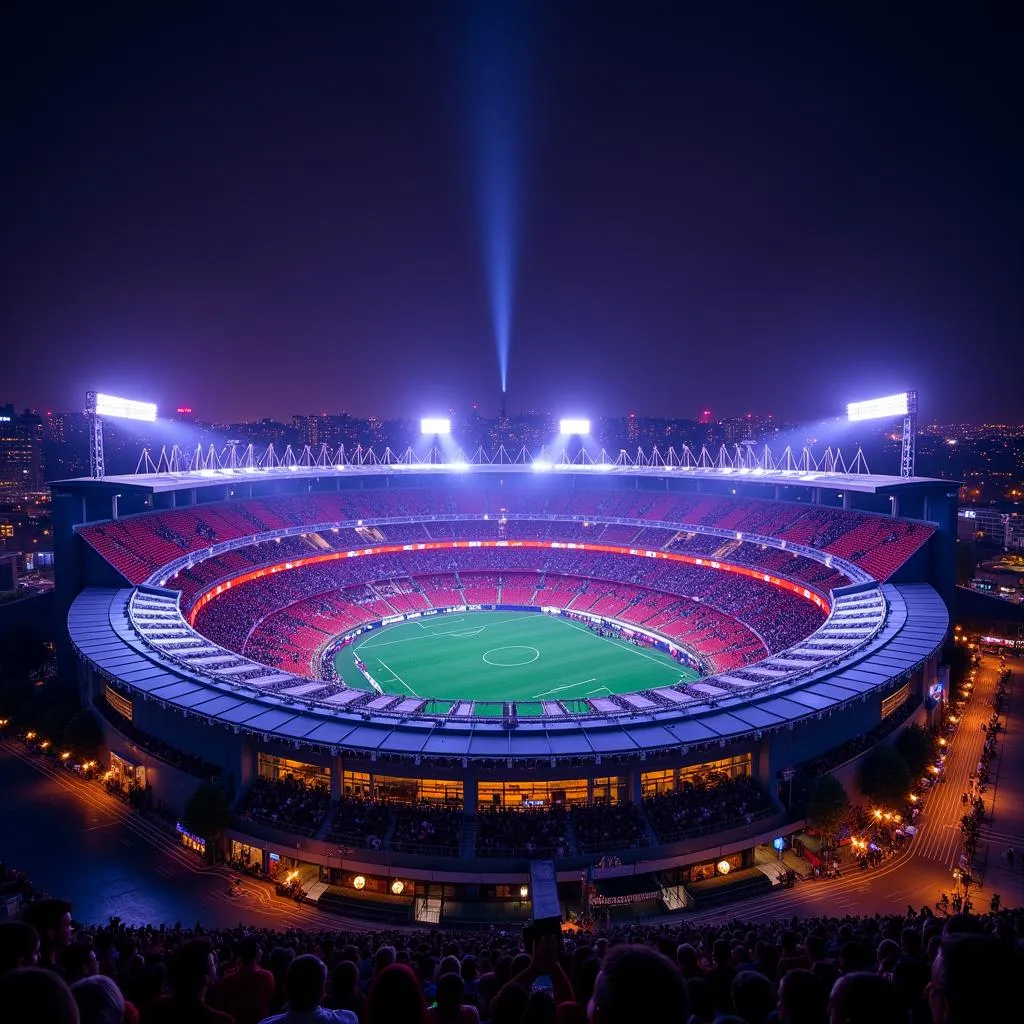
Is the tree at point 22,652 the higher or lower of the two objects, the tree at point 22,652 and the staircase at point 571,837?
the higher

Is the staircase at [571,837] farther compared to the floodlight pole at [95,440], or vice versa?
the floodlight pole at [95,440]

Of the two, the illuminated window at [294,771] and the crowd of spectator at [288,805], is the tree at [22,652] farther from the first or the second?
the crowd of spectator at [288,805]

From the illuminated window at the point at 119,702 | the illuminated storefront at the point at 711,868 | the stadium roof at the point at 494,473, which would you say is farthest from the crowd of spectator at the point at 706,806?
the stadium roof at the point at 494,473

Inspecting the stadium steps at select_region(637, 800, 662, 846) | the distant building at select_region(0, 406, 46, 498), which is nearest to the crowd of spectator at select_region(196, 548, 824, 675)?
the stadium steps at select_region(637, 800, 662, 846)

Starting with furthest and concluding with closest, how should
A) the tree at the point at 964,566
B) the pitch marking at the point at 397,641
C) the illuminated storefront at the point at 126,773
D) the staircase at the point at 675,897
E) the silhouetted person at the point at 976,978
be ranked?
the tree at the point at 964,566
the pitch marking at the point at 397,641
the illuminated storefront at the point at 126,773
the staircase at the point at 675,897
the silhouetted person at the point at 976,978

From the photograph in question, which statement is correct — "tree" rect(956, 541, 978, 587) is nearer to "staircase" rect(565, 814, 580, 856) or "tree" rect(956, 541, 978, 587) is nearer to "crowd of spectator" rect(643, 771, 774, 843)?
"crowd of spectator" rect(643, 771, 774, 843)

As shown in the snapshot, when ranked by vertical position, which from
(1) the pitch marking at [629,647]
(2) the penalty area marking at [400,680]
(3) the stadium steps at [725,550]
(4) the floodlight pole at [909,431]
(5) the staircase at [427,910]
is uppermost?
(4) the floodlight pole at [909,431]

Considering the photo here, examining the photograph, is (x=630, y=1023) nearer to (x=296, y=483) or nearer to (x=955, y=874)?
(x=955, y=874)

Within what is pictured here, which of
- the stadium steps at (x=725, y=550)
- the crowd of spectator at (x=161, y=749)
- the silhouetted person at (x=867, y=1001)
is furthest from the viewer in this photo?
the stadium steps at (x=725, y=550)
